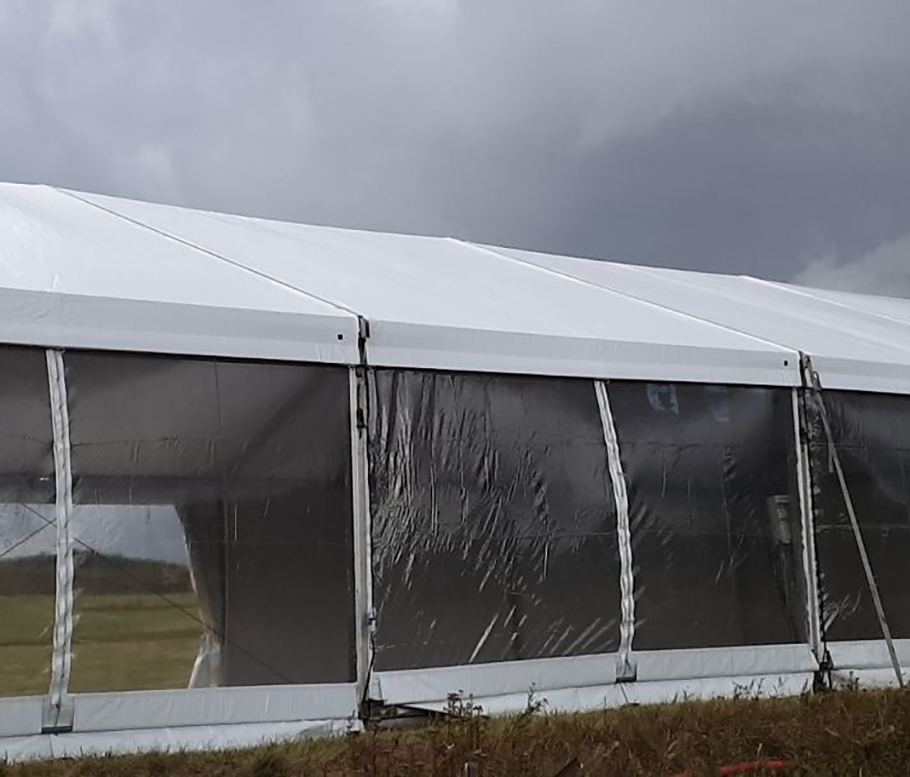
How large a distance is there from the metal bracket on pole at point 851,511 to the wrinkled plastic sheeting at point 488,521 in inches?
51.7

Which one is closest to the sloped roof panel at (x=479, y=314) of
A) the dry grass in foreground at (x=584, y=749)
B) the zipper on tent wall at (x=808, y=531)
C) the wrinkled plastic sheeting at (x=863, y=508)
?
the zipper on tent wall at (x=808, y=531)

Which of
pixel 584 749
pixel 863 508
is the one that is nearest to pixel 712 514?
pixel 863 508

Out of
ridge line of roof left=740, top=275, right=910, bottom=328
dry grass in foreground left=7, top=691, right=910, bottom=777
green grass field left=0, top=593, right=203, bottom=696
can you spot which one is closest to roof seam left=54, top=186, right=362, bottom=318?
green grass field left=0, top=593, right=203, bottom=696

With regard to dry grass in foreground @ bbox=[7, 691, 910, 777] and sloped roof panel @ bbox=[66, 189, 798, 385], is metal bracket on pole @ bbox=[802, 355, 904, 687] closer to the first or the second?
sloped roof panel @ bbox=[66, 189, 798, 385]

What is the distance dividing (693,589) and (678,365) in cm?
109

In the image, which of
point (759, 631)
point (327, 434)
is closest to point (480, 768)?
point (327, 434)

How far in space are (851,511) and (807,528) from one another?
236mm

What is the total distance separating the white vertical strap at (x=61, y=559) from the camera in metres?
4.68

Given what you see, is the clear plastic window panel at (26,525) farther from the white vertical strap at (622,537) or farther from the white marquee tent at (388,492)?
the white vertical strap at (622,537)

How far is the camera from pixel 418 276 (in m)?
7.27

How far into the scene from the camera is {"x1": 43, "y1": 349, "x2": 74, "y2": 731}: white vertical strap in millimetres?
4684

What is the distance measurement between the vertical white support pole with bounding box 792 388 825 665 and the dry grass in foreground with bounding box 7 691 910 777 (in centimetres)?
134

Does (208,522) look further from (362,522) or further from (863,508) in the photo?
(863,508)

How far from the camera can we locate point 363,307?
579 centimetres
